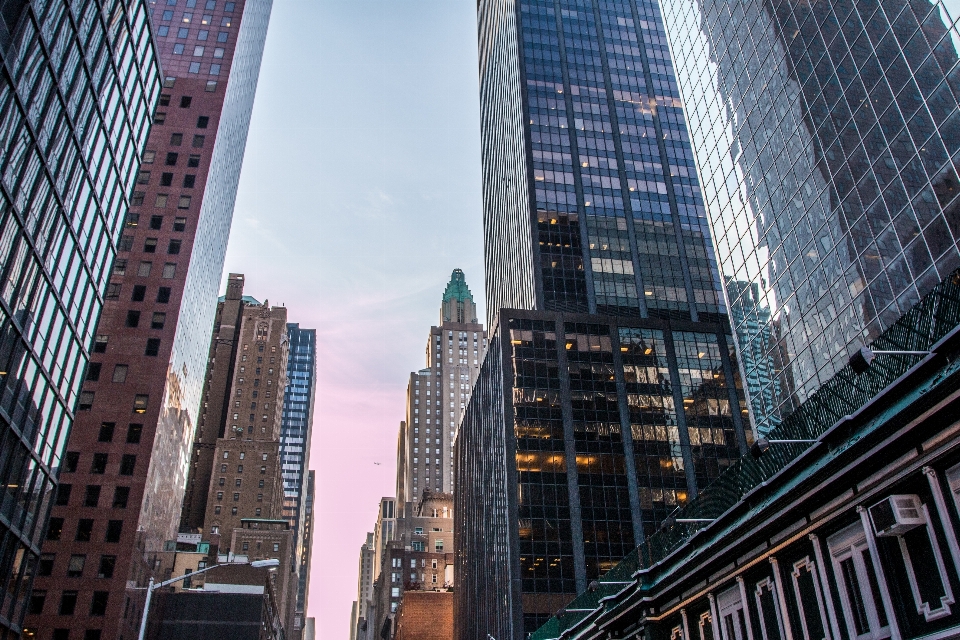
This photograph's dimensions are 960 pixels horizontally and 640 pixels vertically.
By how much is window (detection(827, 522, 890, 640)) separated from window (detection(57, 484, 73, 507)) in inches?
3063

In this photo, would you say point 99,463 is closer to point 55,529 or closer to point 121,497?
point 121,497

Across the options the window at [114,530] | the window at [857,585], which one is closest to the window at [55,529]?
the window at [114,530]

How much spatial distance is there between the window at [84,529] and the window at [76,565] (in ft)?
Answer: 5.29

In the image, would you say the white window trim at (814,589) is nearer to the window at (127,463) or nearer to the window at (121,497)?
the window at (121,497)

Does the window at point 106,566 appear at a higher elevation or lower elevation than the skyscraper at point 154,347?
lower

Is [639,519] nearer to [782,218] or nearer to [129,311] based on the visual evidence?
[782,218]

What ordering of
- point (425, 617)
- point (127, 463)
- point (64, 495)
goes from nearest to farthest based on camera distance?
point (64, 495), point (127, 463), point (425, 617)

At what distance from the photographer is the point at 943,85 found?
126ft

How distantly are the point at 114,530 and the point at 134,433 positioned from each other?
32.8ft

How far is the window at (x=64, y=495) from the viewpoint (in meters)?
80.1

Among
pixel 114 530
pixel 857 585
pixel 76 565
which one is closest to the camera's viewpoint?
pixel 857 585

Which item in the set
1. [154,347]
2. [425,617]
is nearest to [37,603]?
[154,347]

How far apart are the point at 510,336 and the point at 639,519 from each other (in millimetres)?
28926

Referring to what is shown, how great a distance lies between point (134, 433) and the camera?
84312 millimetres
